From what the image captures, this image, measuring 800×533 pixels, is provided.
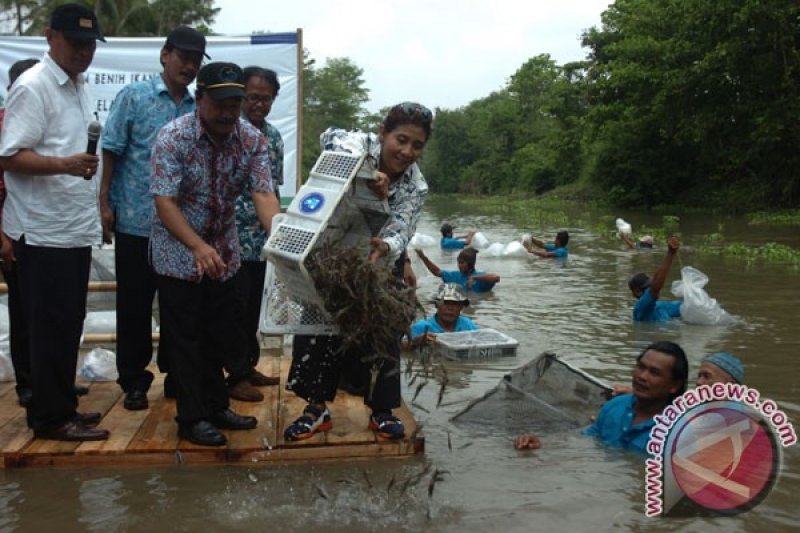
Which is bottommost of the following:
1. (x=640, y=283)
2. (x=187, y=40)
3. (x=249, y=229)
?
(x=640, y=283)

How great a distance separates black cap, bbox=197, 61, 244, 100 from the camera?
359cm

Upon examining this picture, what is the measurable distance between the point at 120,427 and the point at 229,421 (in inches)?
21.9

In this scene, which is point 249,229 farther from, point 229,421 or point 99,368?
point 99,368

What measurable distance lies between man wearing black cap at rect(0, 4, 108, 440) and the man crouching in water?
237 centimetres

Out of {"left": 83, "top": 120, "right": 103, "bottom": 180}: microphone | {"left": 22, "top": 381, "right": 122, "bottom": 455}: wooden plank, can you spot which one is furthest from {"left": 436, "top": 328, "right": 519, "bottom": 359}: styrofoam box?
{"left": 83, "top": 120, "right": 103, "bottom": 180}: microphone

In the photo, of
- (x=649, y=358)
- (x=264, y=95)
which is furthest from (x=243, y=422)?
(x=649, y=358)

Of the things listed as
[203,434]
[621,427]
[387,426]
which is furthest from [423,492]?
[621,427]

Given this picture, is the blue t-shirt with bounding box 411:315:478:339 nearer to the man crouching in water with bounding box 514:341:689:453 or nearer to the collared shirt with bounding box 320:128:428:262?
the man crouching in water with bounding box 514:341:689:453

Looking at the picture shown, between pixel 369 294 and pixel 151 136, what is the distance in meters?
1.57

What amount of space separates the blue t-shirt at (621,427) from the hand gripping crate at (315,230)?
1757mm

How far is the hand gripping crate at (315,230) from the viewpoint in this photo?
11.6 ft

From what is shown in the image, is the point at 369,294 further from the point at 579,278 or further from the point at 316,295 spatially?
the point at 579,278

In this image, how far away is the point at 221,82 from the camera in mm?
3598

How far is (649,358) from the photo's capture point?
4.40 m
